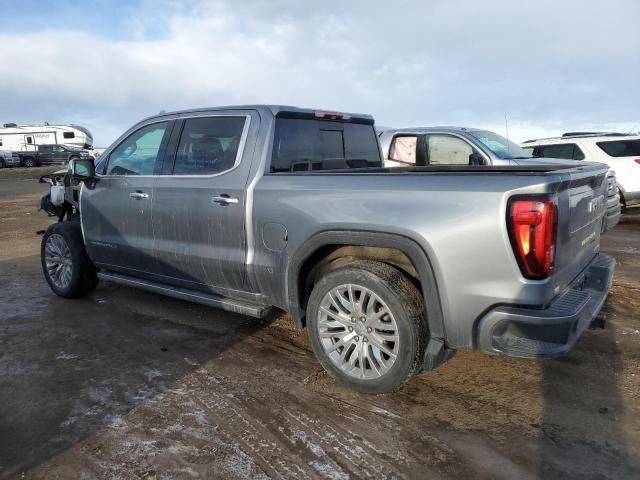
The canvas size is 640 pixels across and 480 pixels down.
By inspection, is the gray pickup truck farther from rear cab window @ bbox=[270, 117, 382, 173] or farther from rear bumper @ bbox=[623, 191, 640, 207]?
rear bumper @ bbox=[623, 191, 640, 207]

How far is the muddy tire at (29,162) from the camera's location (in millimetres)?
34750

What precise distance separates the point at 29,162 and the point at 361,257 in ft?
123

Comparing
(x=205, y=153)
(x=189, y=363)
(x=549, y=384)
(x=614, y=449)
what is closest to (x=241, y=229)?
(x=205, y=153)

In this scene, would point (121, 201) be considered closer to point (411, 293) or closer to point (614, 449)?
point (411, 293)

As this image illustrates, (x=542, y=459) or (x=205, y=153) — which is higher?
(x=205, y=153)

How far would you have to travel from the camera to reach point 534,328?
104 inches

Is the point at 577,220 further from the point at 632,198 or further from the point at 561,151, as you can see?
the point at 561,151

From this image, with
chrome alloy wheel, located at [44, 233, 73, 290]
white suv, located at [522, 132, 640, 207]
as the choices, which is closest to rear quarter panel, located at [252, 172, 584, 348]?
chrome alloy wheel, located at [44, 233, 73, 290]

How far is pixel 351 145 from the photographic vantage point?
470cm

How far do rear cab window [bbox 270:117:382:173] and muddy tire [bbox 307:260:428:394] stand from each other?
1097 mm

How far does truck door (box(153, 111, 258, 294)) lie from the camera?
3.84 metres

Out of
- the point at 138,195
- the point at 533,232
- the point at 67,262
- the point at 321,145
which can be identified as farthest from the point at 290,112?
the point at 67,262

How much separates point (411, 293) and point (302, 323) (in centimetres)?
92

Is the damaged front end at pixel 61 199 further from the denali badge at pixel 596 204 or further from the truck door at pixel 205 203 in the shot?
the denali badge at pixel 596 204
